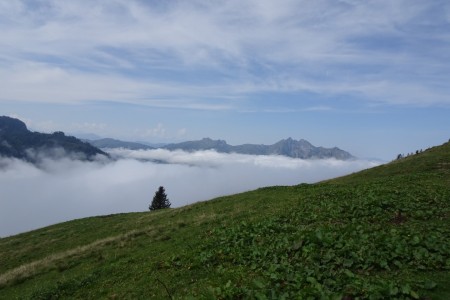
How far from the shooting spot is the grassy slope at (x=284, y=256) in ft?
45.0

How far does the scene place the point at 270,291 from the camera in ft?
43.0

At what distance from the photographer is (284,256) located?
17.6m

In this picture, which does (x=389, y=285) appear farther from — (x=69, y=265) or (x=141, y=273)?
(x=69, y=265)

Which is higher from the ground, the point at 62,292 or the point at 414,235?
the point at 414,235

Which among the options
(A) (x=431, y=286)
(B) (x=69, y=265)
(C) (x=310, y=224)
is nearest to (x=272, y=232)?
(C) (x=310, y=224)

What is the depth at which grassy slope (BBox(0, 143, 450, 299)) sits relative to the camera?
13727 millimetres

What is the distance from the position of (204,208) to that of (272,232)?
20498 mm

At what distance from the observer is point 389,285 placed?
11828mm

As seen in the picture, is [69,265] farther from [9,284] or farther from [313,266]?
[313,266]

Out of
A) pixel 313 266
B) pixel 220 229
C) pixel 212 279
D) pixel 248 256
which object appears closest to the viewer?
pixel 313 266

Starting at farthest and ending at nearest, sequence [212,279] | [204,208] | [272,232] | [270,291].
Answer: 1. [204,208]
2. [272,232]
3. [212,279]
4. [270,291]

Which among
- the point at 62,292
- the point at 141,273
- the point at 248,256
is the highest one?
the point at 248,256

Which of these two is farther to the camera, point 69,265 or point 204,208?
point 204,208

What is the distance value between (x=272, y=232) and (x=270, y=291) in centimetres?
975
